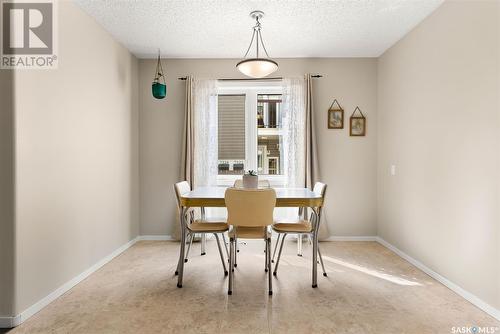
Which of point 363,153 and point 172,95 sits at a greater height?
point 172,95

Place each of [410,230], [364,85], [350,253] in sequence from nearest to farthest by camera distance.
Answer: [410,230] → [350,253] → [364,85]

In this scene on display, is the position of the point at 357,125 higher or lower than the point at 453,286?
higher

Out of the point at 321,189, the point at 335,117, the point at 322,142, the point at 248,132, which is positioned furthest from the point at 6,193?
the point at 335,117

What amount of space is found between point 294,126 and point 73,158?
2632mm

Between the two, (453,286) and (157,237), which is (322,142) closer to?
(453,286)

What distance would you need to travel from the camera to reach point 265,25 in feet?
10.4

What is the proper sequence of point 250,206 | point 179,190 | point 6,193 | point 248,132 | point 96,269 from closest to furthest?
point 6,193, point 250,206, point 179,190, point 96,269, point 248,132

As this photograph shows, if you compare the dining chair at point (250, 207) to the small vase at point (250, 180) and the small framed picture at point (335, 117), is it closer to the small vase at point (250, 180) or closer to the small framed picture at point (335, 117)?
the small vase at point (250, 180)

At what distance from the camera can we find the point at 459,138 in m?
2.47

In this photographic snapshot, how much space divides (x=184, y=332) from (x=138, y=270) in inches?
51.2

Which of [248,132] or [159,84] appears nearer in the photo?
[159,84]

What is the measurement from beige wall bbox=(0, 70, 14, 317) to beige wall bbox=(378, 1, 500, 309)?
3309 millimetres

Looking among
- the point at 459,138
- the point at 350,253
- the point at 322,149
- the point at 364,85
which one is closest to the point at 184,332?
the point at 350,253

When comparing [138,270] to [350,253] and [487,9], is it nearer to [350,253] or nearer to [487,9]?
[350,253]
